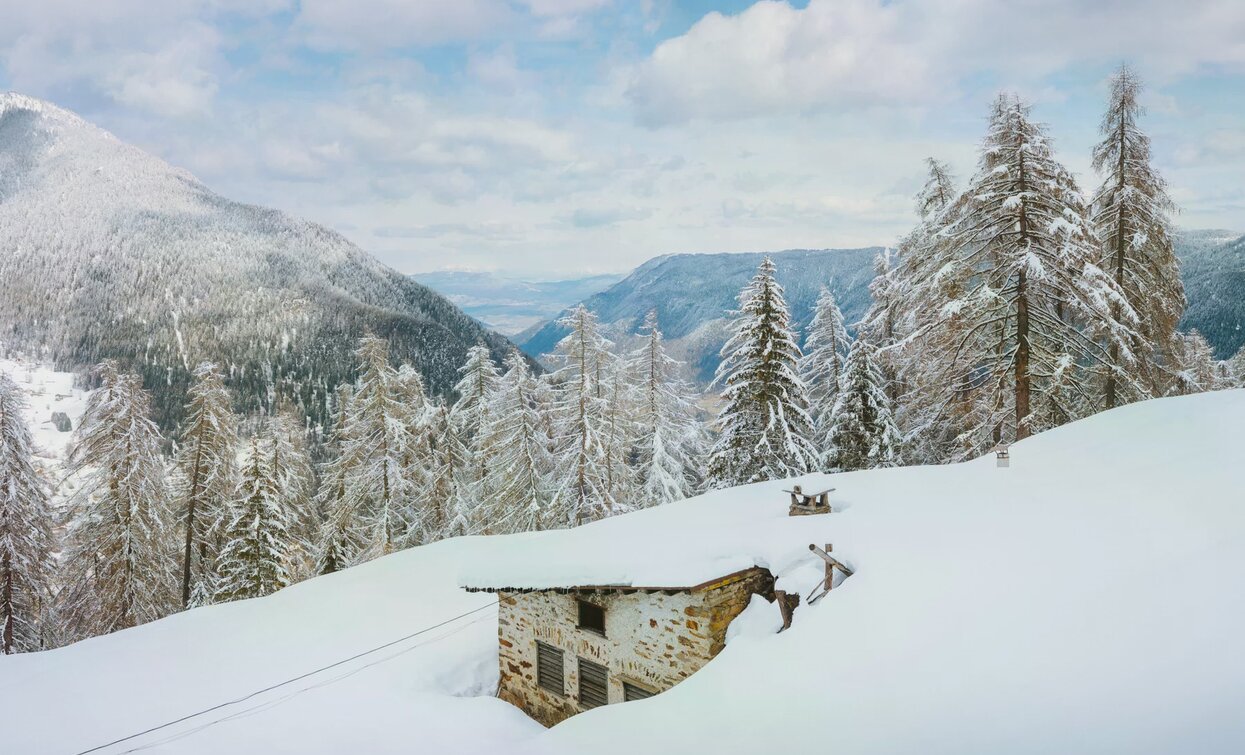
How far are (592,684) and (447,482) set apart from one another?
78.5 ft

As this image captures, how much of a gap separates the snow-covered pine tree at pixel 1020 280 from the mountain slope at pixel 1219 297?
399ft

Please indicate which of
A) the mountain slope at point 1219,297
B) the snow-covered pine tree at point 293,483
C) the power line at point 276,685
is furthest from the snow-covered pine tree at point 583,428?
the mountain slope at point 1219,297

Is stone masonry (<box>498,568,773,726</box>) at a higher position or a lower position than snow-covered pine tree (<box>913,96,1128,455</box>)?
lower

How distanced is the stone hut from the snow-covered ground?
0.63 m

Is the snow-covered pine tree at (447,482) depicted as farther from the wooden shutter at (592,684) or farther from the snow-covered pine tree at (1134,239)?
the snow-covered pine tree at (1134,239)

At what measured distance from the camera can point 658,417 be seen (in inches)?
1122

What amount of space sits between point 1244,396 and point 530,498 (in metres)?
23.2

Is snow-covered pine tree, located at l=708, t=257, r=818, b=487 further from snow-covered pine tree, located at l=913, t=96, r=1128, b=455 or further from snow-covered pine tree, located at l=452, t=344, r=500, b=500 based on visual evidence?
snow-covered pine tree, located at l=452, t=344, r=500, b=500

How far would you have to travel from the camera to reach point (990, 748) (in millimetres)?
4344

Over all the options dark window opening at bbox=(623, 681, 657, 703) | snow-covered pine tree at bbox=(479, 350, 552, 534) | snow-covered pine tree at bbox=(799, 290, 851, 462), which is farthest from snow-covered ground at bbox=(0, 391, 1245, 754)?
snow-covered pine tree at bbox=(799, 290, 851, 462)

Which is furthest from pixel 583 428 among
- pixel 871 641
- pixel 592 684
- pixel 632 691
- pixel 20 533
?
pixel 20 533

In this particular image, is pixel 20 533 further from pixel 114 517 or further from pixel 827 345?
pixel 827 345

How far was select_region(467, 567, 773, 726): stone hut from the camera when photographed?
31.4 ft

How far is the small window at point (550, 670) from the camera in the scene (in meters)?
11.7
